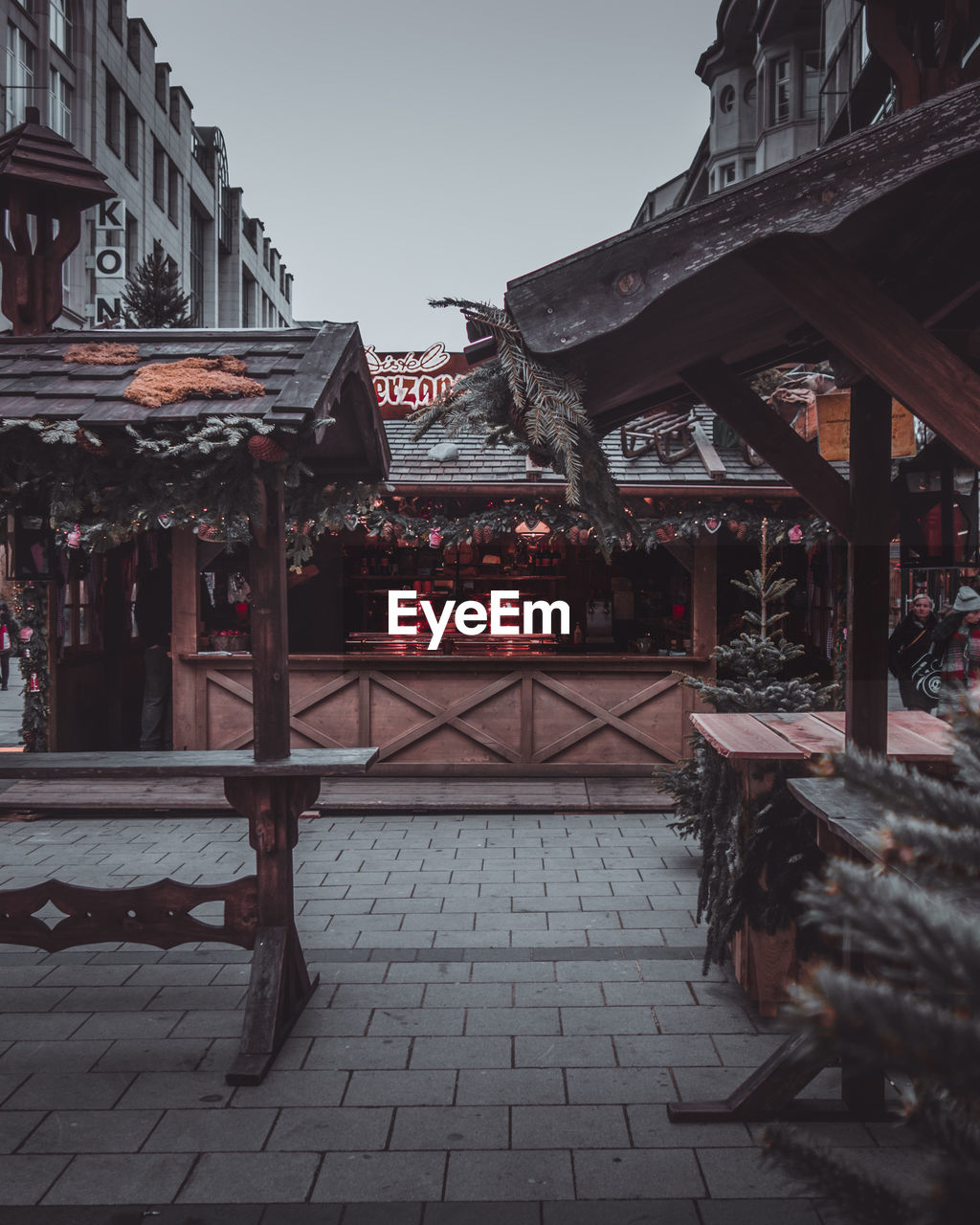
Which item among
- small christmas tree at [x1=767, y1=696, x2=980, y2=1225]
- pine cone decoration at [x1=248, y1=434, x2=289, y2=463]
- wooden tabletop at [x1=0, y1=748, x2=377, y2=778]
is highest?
pine cone decoration at [x1=248, y1=434, x2=289, y2=463]

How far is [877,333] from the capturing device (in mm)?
2955

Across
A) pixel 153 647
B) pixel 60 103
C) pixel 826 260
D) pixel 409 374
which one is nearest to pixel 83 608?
pixel 153 647

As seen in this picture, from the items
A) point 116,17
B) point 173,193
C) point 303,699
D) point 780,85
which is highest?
point 116,17

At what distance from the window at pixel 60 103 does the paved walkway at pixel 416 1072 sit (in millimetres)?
22996

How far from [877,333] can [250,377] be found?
254 centimetres

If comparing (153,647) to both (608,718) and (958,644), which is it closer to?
(608,718)

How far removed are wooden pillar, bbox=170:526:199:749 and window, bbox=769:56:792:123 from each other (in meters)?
22.6

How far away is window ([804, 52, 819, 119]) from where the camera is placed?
24359 mm

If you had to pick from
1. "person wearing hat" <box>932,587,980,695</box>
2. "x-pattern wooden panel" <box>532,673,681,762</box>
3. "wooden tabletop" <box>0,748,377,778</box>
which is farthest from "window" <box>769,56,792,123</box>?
"wooden tabletop" <box>0,748,377,778</box>

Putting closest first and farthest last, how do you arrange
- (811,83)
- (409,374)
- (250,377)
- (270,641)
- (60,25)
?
(250,377), (270,641), (409,374), (60,25), (811,83)

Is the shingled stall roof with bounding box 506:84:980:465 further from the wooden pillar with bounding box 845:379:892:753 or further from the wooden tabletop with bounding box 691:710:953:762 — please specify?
the wooden tabletop with bounding box 691:710:953:762

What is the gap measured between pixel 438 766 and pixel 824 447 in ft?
14.8

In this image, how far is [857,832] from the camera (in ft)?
8.75

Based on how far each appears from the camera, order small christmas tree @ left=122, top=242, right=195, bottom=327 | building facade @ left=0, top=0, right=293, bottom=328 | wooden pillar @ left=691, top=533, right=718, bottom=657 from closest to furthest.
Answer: wooden pillar @ left=691, top=533, right=718, bottom=657 < small christmas tree @ left=122, top=242, right=195, bottom=327 < building facade @ left=0, top=0, right=293, bottom=328
